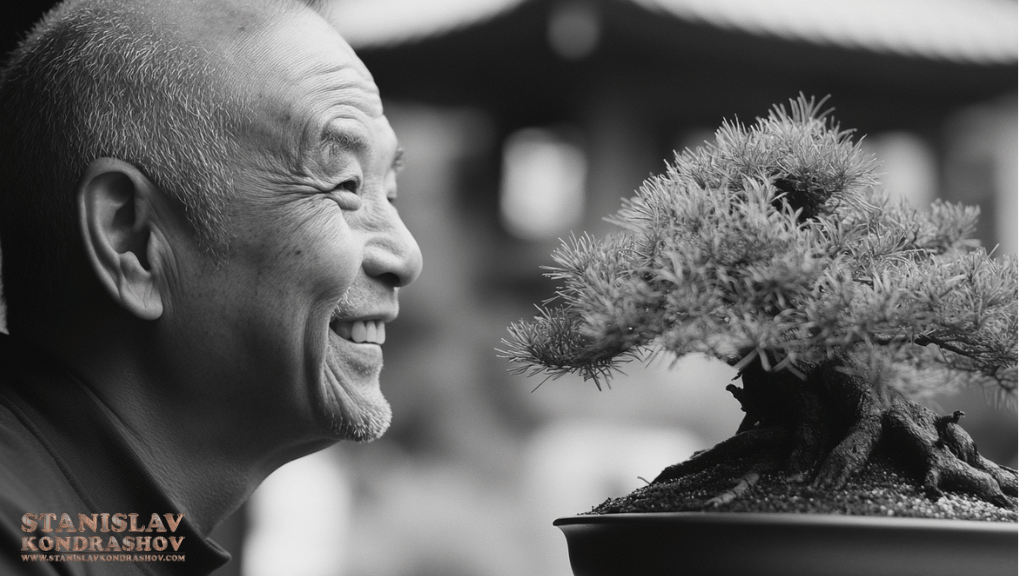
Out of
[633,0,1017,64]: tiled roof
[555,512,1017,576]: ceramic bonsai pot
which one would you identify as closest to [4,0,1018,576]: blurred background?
[633,0,1017,64]: tiled roof

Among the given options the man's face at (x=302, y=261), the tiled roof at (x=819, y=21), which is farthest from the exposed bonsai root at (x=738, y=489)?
the tiled roof at (x=819, y=21)

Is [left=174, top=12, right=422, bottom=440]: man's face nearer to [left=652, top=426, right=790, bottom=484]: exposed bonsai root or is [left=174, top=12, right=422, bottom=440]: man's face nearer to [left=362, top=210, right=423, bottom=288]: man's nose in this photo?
[left=362, top=210, right=423, bottom=288]: man's nose

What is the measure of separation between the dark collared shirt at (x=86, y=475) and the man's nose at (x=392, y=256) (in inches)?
9.1

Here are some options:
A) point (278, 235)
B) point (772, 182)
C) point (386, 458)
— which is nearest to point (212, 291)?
point (278, 235)

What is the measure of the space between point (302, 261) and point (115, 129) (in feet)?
0.57

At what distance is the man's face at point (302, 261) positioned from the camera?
0.70m

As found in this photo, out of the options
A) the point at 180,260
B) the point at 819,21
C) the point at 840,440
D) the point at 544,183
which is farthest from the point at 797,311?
the point at 544,183

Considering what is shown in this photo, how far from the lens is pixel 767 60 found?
276 cm

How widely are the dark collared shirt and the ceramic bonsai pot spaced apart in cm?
38

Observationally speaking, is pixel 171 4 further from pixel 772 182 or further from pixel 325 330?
pixel 772 182

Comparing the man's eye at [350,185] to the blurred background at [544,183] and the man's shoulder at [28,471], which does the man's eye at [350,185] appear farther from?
the blurred background at [544,183]

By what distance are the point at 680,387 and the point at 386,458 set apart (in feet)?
3.42

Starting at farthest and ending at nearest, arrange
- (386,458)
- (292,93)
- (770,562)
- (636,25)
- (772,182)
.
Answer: (386,458)
(636,25)
(292,93)
(772,182)
(770,562)

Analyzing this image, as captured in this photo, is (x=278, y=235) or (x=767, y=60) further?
(x=767, y=60)
